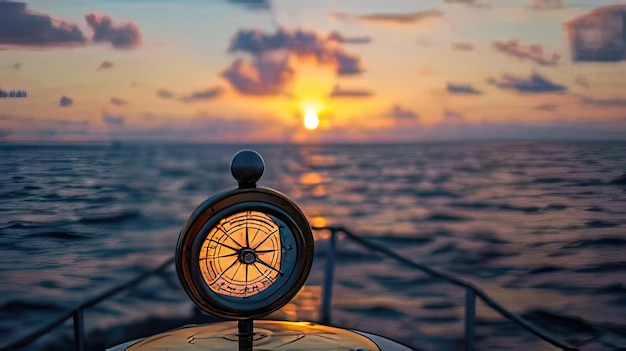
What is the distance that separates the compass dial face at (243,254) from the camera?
2.18 metres

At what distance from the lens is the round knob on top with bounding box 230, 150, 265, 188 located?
2217mm

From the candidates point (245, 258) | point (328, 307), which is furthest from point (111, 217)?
point (245, 258)

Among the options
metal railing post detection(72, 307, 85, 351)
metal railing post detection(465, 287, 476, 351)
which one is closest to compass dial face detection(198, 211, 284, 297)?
metal railing post detection(72, 307, 85, 351)

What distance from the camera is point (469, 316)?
11.3 ft

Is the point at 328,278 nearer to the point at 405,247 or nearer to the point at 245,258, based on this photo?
the point at 245,258

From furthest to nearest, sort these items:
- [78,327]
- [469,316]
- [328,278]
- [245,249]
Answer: [328,278] < [469,316] < [78,327] < [245,249]

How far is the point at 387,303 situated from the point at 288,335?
36.6ft

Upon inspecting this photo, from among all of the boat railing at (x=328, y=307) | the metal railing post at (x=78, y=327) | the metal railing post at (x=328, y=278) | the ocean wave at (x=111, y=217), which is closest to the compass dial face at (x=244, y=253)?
the boat railing at (x=328, y=307)

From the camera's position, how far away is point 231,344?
2289 mm

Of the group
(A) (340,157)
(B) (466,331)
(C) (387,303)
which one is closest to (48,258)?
(C) (387,303)

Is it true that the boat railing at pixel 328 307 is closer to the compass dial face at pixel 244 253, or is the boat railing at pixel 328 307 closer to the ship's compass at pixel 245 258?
the ship's compass at pixel 245 258

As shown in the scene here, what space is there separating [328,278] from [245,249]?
2477 millimetres

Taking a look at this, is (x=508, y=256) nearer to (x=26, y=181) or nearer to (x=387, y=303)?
(x=387, y=303)

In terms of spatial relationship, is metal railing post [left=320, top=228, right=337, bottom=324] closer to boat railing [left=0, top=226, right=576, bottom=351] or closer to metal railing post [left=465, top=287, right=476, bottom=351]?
boat railing [left=0, top=226, right=576, bottom=351]
